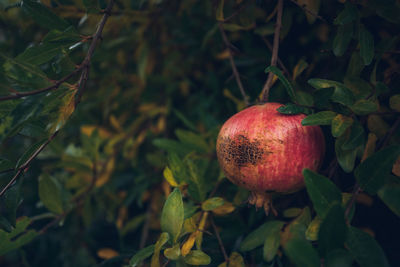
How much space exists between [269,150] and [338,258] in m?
0.18

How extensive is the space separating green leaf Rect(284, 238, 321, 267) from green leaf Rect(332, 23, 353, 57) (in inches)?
14.0

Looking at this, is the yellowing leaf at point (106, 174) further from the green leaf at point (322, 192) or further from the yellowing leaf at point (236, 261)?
the green leaf at point (322, 192)

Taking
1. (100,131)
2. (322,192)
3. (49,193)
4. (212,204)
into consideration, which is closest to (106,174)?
(100,131)

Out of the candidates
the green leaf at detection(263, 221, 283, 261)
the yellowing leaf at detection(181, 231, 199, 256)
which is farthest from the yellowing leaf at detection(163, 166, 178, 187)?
the green leaf at detection(263, 221, 283, 261)

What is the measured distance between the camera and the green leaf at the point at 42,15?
534mm

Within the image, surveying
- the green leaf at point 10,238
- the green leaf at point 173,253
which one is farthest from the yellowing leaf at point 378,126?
the green leaf at point 10,238

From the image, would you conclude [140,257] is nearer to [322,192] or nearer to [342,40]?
[322,192]

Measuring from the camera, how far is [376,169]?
1.37ft

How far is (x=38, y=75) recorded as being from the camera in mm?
477

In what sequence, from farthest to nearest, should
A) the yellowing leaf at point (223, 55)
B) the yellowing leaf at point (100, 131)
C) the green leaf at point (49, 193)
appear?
1. the yellowing leaf at point (100, 131)
2. the yellowing leaf at point (223, 55)
3. the green leaf at point (49, 193)

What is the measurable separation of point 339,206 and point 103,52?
0.93m

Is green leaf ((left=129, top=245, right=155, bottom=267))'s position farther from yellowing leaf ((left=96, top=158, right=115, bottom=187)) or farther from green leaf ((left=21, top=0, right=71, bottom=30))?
yellowing leaf ((left=96, top=158, right=115, bottom=187))

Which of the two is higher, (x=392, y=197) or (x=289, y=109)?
(x=289, y=109)

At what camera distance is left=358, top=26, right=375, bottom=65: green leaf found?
1.62 ft
